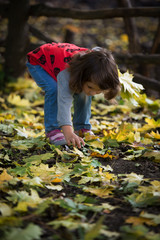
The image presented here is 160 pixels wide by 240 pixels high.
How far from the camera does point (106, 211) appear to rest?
1.28 metres

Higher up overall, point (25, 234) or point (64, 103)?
point (64, 103)

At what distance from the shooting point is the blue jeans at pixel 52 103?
223 centimetres

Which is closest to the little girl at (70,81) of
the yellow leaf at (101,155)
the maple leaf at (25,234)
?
the yellow leaf at (101,155)

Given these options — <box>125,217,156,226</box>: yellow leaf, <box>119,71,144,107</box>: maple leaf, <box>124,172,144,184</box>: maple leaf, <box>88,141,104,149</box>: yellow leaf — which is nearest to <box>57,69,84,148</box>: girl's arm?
<box>88,141,104,149</box>: yellow leaf

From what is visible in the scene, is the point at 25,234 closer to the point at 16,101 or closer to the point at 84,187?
the point at 84,187

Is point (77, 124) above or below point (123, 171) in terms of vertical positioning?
above

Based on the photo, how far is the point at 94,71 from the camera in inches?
70.7

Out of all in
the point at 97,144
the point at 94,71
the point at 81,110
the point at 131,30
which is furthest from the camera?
the point at 131,30

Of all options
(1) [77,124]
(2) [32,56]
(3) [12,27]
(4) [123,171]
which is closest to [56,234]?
(4) [123,171]

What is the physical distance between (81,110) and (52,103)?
254 millimetres

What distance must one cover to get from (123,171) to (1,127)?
1170mm

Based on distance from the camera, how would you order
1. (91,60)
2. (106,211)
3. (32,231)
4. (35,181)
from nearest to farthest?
(32,231), (106,211), (35,181), (91,60)

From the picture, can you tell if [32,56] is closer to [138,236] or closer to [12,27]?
[138,236]

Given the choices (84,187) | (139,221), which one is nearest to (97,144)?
(84,187)
